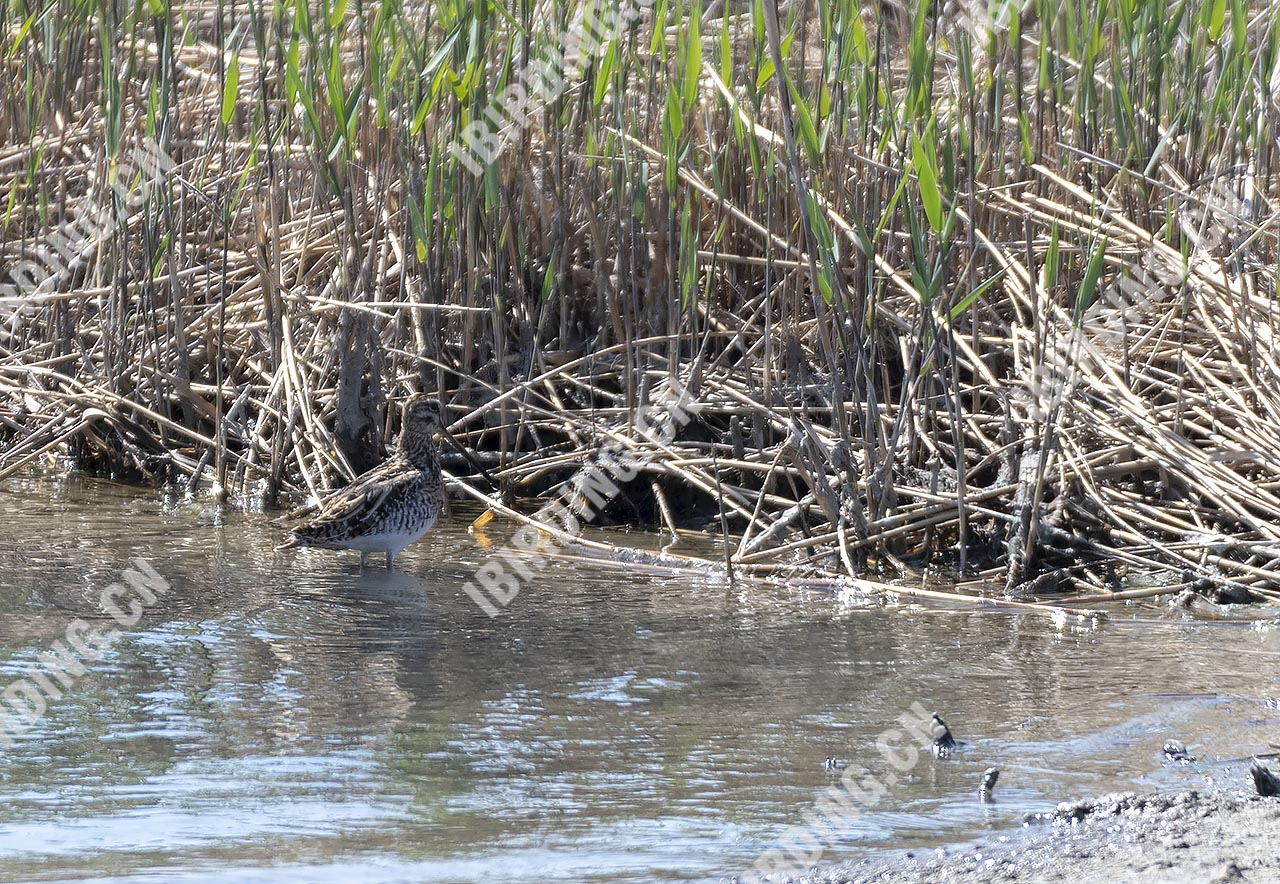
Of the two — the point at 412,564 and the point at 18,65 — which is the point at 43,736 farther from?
the point at 18,65

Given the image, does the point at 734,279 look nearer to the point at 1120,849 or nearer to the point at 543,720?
the point at 543,720

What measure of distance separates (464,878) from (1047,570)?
11.0 ft

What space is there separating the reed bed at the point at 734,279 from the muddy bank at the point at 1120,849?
2260 millimetres

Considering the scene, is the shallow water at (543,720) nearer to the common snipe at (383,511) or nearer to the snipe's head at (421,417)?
the common snipe at (383,511)

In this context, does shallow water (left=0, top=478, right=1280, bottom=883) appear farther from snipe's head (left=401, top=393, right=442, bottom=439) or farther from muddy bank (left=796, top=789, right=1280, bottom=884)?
snipe's head (left=401, top=393, right=442, bottom=439)

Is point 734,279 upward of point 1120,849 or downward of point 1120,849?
upward

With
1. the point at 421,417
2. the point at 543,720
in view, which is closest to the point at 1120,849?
the point at 543,720

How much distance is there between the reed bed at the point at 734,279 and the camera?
5.74m

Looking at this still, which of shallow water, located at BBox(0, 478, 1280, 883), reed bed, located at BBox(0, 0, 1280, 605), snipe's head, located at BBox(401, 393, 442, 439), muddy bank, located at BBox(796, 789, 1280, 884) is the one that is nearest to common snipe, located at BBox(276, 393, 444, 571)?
snipe's head, located at BBox(401, 393, 442, 439)

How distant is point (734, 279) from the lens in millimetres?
7113

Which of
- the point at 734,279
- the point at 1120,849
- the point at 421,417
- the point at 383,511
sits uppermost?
the point at 734,279

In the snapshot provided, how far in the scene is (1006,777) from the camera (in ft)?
11.5

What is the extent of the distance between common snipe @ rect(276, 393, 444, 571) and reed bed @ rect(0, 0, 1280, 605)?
1.90 ft

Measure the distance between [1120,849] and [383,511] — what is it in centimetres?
362
